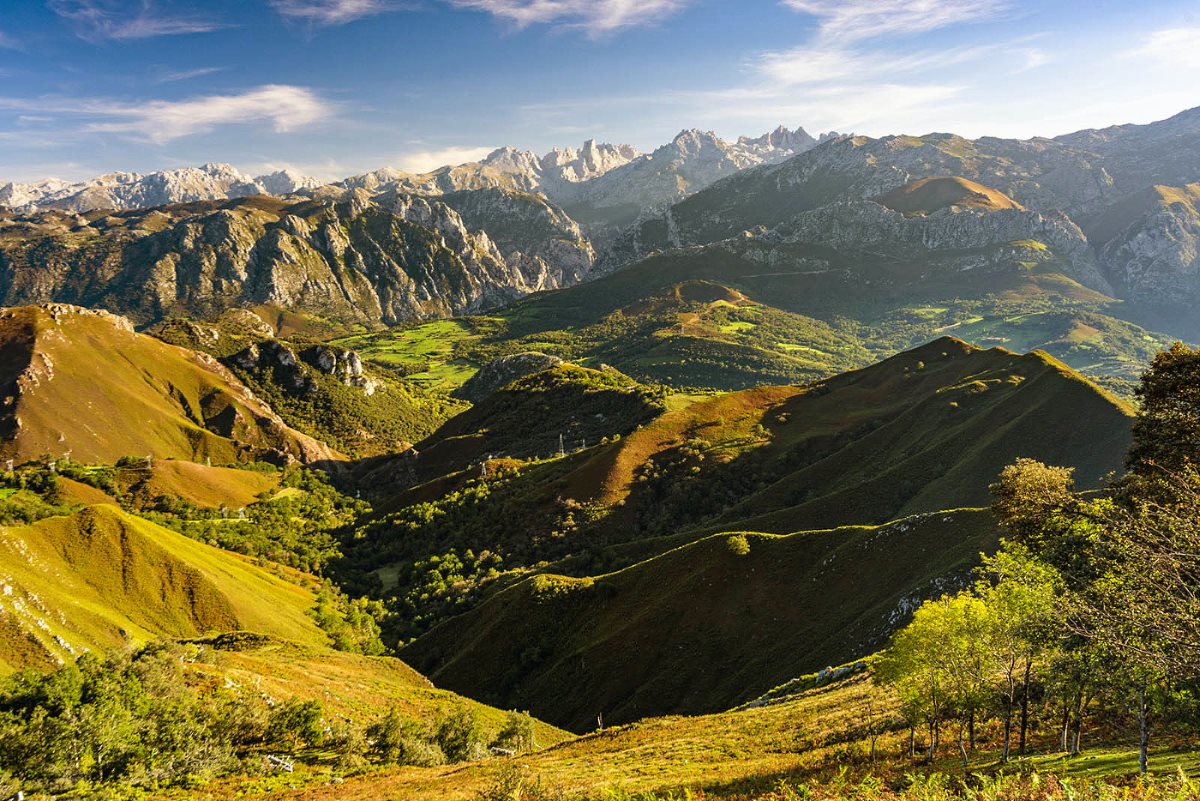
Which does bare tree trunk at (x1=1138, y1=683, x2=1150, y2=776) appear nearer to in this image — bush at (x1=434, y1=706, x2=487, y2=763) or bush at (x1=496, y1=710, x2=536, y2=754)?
bush at (x1=434, y1=706, x2=487, y2=763)

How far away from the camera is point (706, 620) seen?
73.1 meters

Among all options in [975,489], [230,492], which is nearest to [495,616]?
[975,489]

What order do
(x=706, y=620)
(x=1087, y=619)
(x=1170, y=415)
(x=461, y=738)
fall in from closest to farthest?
(x=1087, y=619)
(x=1170, y=415)
(x=461, y=738)
(x=706, y=620)

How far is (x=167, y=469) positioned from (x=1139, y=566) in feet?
690

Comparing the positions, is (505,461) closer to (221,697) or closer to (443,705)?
(443,705)

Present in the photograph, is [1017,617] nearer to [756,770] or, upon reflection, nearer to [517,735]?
[756,770]

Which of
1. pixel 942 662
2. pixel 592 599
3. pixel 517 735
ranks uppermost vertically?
pixel 942 662

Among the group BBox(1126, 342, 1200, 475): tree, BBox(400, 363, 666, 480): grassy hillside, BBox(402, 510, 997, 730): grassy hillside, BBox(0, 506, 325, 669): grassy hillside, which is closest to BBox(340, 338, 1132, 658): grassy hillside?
BBox(402, 510, 997, 730): grassy hillside

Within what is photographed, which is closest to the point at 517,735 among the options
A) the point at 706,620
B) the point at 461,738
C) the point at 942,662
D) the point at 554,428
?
the point at 461,738

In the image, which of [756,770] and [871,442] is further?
[871,442]

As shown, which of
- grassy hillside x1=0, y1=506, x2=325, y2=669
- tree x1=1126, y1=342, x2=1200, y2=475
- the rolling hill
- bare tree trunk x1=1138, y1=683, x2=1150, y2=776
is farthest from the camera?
grassy hillside x1=0, y1=506, x2=325, y2=669

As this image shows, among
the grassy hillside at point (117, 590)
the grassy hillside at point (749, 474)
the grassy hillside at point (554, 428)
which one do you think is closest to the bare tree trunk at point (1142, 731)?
the grassy hillside at point (749, 474)

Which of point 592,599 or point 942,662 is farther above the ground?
point 942,662

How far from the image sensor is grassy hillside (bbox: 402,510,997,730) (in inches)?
2496
